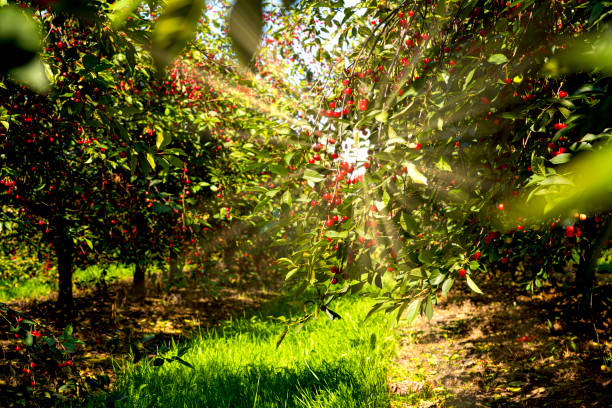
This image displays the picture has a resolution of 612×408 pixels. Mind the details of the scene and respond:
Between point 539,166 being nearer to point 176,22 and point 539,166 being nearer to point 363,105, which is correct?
point 363,105

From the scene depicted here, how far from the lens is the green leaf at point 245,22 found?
12.7 inches

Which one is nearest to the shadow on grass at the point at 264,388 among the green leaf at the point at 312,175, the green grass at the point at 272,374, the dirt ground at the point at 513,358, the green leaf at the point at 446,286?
the green grass at the point at 272,374

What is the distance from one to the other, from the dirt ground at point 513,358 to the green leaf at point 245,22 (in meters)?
3.53

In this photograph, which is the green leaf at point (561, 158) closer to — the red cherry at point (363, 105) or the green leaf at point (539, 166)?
the green leaf at point (539, 166)

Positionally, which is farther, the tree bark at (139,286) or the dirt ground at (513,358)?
the tree bark at (139,286)

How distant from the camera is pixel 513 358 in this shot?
4141 mm

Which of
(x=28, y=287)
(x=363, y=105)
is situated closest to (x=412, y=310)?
(x=363, y=105)

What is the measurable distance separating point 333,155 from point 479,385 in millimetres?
3206

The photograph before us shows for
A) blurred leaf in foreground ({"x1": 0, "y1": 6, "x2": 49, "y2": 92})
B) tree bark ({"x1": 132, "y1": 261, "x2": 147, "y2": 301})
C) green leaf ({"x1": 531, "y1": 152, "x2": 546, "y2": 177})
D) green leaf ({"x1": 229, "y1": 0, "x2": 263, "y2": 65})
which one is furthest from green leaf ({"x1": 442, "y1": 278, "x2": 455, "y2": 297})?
tree bark ({"x1": 132, "y1": 261, "x2": 147, "y2": 301})

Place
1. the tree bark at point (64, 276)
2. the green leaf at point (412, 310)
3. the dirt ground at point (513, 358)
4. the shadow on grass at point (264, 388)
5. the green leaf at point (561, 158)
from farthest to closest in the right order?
1. the tree bark at point (64, 276)
2. the dirt ground at point (513, 358)
3. the shadow on grass at point (264, 388)
4. the green leaf at point (412, 310)
5. the green leaf at point (561, 158)

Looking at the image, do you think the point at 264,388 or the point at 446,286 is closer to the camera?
the point at 446,286

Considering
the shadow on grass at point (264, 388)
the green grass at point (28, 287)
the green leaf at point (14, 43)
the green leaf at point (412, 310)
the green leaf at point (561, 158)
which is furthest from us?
the green grass at point (28, 287)

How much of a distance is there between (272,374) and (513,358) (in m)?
2.81

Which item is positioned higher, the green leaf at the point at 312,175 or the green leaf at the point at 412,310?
the green leaf at the point at 312,175
